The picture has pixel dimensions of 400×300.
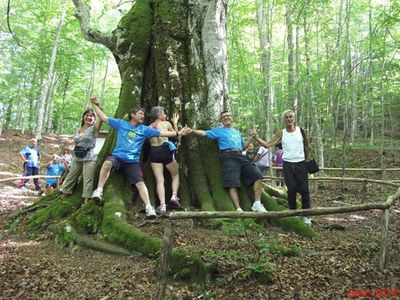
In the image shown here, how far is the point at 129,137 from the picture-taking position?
6.46m

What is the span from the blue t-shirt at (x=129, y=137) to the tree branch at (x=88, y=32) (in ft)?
7.99

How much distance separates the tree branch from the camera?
8189mm

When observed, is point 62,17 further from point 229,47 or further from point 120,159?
point 120,159

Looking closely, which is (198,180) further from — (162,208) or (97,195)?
(97,195)

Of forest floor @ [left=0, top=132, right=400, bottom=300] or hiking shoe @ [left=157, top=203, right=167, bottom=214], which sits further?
hiking shoe @ [left=157, top=203, right=167, bottom=214]

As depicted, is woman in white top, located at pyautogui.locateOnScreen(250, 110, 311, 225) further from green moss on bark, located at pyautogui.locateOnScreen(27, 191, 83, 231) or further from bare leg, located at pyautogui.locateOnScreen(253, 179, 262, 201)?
green moss on bark, located at pyautogui.locateOnScreen(27, 191, 83, 231)

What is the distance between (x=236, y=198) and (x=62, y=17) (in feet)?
65.2

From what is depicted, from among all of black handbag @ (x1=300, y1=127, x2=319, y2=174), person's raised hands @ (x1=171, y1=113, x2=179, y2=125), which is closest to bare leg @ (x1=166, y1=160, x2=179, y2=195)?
person's raised hands @ (x1=171, y1=113, x2=179, y2=125)

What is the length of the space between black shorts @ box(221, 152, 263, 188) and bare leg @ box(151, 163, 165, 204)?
1.17 metres

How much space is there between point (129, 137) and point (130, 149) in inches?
8.5

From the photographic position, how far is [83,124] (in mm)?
7156

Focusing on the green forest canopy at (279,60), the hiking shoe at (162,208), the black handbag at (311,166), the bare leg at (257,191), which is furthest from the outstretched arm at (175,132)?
the green forest canopy at (279,60)

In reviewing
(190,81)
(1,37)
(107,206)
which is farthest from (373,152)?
(1,37)

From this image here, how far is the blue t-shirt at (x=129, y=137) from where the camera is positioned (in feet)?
21.0
